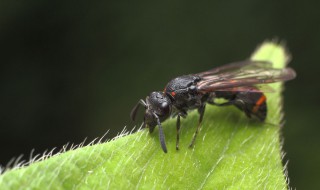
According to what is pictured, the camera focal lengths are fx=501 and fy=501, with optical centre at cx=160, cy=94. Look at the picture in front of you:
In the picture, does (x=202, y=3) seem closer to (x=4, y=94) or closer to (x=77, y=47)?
(x=77, y=47)

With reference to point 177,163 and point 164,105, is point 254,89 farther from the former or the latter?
point 177,163

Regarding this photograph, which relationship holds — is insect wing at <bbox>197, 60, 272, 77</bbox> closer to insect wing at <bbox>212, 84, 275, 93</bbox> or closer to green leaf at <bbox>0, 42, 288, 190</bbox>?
insect wing at <bbox>212, 84, 275, 93</bbox>

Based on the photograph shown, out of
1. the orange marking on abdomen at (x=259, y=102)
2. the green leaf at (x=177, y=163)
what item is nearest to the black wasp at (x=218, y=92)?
the orange marking on abdomen at (x=259, y=102)

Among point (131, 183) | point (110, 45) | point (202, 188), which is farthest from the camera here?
point (110, 45)


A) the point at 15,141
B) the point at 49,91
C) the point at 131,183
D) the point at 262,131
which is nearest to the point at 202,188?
the point at 131,183

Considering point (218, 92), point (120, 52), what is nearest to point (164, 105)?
point (218, 92)

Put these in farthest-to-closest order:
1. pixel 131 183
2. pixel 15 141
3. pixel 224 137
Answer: pixel 15 141
pixel 224 137
pixel 131 183
